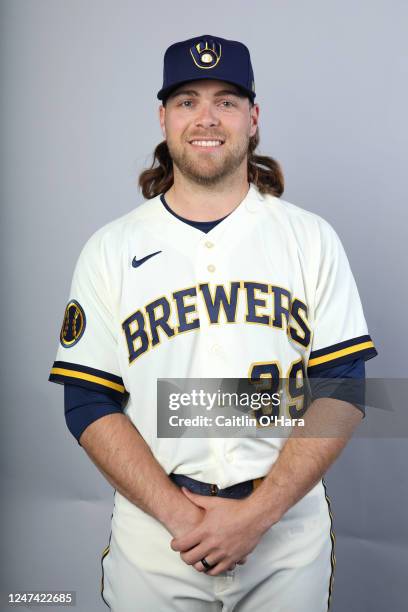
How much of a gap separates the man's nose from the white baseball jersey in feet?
0.84

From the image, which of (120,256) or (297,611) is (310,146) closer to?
(120,256)

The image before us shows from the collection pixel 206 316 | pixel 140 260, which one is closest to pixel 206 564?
pixel 206 316

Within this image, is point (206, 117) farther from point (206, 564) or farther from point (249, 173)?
point (206, 564)

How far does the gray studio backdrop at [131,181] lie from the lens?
3184 mm

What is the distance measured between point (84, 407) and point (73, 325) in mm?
216

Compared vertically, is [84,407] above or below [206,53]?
below

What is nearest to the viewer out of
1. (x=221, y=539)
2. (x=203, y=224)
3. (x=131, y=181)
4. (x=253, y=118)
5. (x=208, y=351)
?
(x=221, y=539)

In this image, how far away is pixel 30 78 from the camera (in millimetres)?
3336

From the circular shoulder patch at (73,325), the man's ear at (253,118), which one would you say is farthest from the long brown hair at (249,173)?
the circular shoulder patch at (73,325)

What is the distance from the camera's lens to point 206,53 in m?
2.20

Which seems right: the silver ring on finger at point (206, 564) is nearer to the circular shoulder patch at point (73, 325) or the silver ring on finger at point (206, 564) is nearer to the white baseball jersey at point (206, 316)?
the white baseball jersey at point (206, 316)

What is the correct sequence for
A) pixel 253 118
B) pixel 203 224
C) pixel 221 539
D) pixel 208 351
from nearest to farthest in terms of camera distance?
1. pixel 221 539
2. pixel 208 351
3. pixel 203 224
4. pixel 253 118

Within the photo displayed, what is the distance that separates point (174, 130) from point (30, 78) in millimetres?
1341

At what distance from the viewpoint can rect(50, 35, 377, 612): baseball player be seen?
205cm
